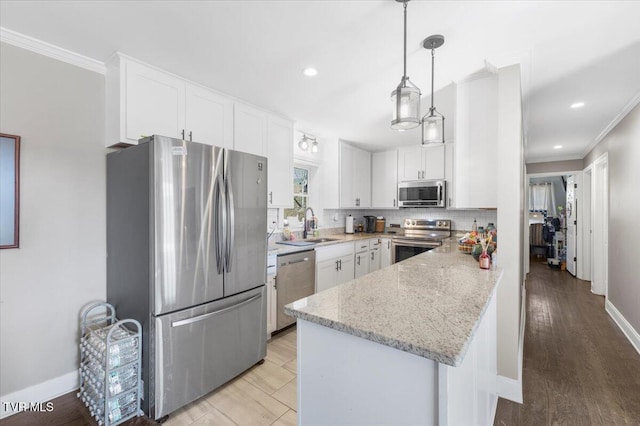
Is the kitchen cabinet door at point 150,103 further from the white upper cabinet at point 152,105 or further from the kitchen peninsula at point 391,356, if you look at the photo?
the kitchen peninsula at point 391,356

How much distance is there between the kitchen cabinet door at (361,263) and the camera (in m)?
4.07

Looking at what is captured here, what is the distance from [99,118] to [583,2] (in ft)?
10.3

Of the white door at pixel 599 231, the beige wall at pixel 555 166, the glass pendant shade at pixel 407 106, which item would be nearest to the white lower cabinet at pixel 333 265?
the glass pendant shade at pixel 407 106

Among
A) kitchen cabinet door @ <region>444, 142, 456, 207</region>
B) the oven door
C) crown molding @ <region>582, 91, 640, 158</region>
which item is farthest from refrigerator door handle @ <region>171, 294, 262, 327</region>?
crown molding @ <region>582, 91, 640, 158</region>

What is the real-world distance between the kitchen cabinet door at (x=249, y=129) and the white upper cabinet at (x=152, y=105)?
0.23 metres

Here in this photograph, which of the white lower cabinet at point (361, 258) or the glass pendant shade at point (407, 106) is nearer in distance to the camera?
the glass pendant shade at point (407, 106)

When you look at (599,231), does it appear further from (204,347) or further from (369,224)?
(204,347)

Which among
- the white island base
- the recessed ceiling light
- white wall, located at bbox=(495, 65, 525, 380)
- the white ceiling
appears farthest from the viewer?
the recessed ceiling light

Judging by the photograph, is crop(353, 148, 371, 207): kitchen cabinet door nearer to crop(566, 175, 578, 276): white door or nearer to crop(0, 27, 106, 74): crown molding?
crop(0, 27, 106, 74): crown molding

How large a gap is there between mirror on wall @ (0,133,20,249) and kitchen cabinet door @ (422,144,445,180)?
4541 mm

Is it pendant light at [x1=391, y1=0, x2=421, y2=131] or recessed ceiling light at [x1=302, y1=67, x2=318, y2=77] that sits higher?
recessed ceiling light at [x1=302, y1=67, x2=318, y2=77]

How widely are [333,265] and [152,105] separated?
2542mm

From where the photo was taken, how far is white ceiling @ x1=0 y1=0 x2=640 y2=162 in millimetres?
1542

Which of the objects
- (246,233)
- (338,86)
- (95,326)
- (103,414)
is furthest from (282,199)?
(103,414)
